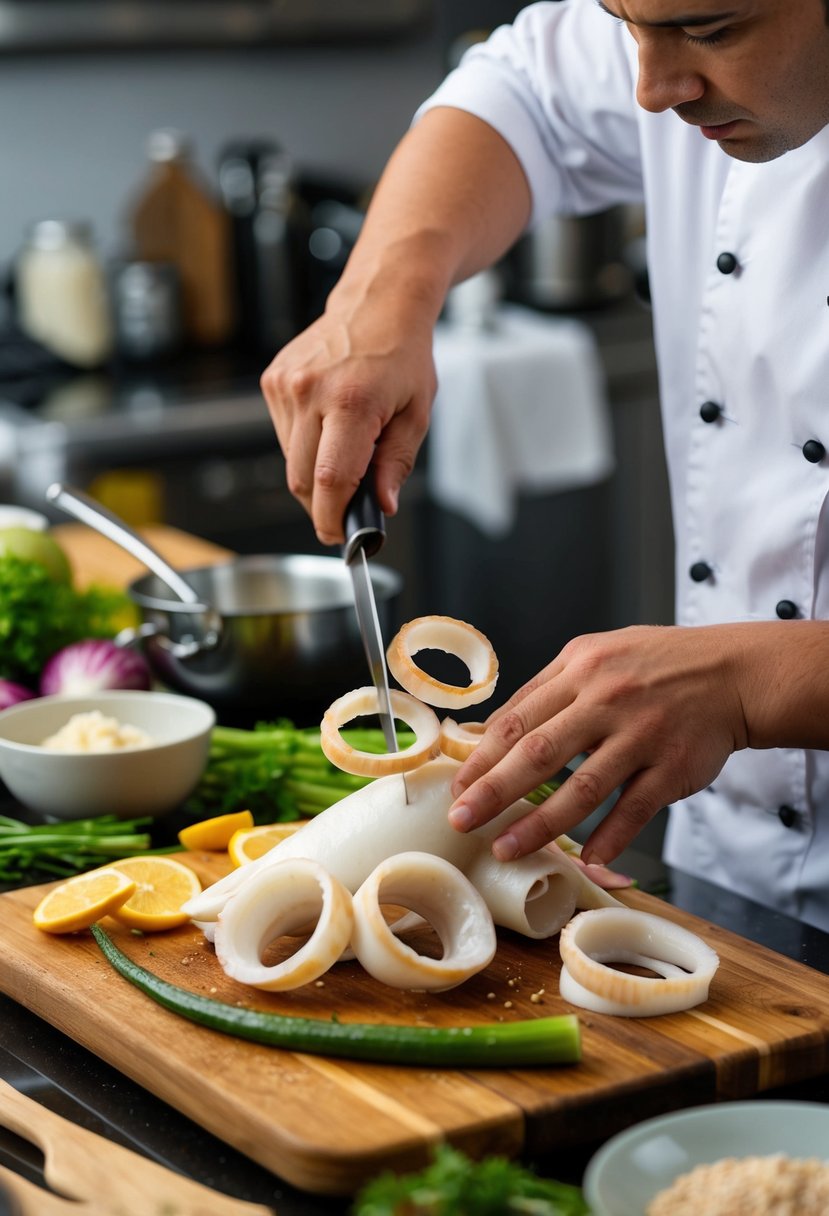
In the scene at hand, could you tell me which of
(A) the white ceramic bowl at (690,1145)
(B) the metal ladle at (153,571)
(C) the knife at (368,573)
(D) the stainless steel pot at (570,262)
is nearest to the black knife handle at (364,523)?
(C) the knife at (368,573)

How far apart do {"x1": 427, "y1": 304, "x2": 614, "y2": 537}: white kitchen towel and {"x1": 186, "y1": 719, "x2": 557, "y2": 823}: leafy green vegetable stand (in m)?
2.37

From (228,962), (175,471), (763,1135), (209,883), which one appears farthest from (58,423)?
(763,1135)

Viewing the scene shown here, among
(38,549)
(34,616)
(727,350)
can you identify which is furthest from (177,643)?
(727,350)

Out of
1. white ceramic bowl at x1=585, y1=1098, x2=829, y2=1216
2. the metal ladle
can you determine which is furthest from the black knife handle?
white ceramic bowl at x1=585, y1=1098, x2=829, y2=1216

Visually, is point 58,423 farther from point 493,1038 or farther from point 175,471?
point 493,1038

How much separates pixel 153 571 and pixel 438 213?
0.53 m

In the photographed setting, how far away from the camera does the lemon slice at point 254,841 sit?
1.40 metres

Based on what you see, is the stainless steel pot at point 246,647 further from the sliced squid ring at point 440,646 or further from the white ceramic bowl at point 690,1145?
the white ceramic bowl at point 690,1145

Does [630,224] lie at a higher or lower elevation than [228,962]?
higher

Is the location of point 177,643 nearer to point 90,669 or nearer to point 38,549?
point 90,669

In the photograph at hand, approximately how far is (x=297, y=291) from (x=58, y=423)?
0.98 m

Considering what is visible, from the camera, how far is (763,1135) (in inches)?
37.4

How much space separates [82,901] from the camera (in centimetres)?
130

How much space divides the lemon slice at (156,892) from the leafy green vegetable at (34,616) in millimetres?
500
